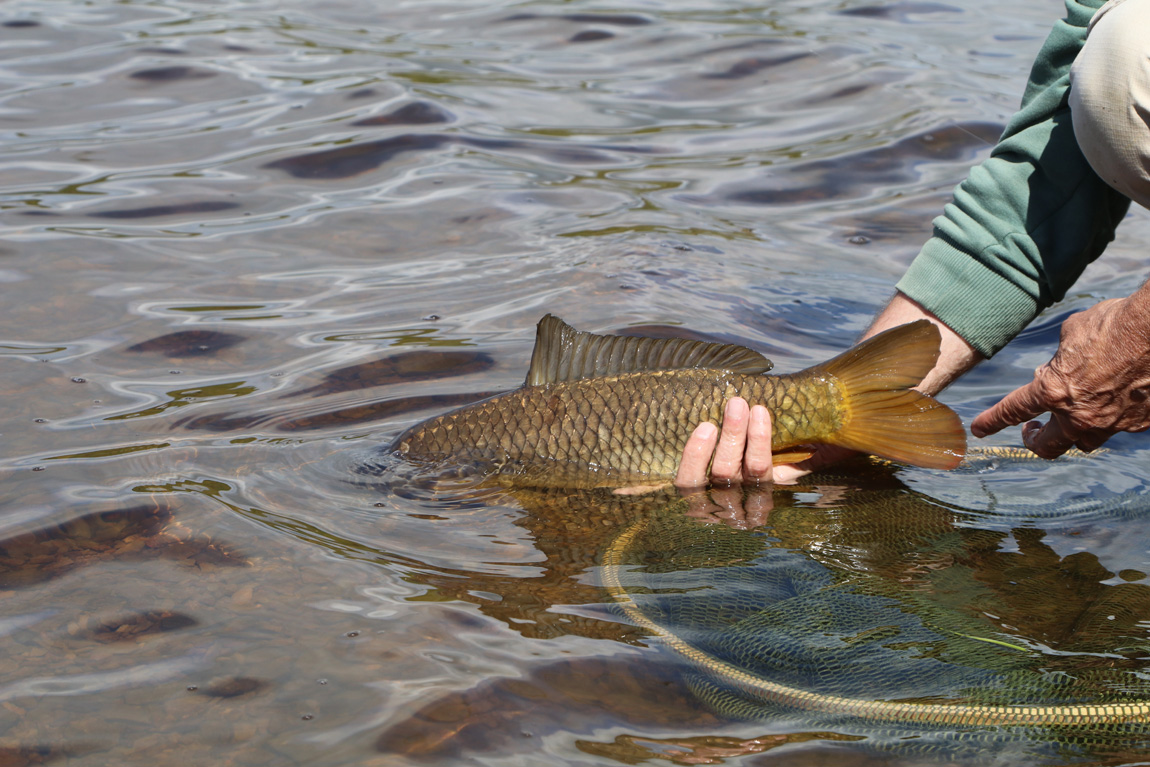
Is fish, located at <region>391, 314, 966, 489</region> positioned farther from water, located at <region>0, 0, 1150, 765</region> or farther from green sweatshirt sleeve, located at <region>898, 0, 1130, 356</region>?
green sweatshirt sleeve, located at <region>898, 0, 1130, 356</region>

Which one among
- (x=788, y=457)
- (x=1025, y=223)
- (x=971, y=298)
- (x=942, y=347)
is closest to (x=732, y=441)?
(x=788, y=457)

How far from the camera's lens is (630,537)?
3029 millimetres

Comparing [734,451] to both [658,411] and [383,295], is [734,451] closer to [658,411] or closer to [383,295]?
[658,411]

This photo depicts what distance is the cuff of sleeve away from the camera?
3381 millimetres

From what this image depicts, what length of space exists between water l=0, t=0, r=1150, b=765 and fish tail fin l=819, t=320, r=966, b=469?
16.1 inches

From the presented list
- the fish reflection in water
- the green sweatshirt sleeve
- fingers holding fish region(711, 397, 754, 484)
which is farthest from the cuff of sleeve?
fingers holding fish region(711, 397, 754, 484)

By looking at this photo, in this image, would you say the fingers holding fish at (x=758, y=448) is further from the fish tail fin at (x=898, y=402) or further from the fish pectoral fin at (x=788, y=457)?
the fish tail fin at (x=898, y=402)

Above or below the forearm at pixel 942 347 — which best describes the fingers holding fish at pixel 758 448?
Answer: below

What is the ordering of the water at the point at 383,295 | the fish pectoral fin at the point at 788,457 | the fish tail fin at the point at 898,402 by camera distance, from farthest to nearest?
the fish pectoral fin at the point at 788,457 → the fish tail fin at the point at 898,402 → the water at the point at 383,295

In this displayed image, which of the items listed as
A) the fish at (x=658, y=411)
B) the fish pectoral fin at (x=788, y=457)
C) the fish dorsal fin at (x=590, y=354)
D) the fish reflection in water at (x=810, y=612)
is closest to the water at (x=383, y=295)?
the fish reflection in water at (x=810, y=612)

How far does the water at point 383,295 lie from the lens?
2.35 metres

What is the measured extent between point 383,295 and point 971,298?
263 cm

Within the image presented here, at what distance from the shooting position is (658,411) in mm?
3305

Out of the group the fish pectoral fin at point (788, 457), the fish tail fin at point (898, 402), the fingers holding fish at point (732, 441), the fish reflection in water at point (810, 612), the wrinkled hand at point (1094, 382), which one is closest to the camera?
the fish reflection in water at point (810, 612)
